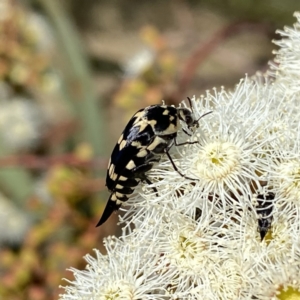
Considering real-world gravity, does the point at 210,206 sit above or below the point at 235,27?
below

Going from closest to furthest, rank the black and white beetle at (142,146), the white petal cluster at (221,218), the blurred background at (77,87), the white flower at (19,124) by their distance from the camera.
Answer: the white petal cluster at (221,218) → the black and white beetle at (142,146) → the blurred background at (77,87) → the white flower at (19,124)

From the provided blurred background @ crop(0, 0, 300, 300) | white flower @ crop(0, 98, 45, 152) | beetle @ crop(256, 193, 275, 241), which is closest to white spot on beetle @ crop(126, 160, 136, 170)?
beetle @ crop(256, 193, 275, 241)

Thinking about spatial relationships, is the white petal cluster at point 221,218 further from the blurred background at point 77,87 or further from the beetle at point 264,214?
the blurred background at point 77,87

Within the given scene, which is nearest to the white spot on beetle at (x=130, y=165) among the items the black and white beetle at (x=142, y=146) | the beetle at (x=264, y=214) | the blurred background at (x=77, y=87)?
the black and white beetle at (x=142, y=146)

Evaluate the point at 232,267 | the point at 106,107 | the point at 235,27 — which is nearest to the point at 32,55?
the point at 106,107

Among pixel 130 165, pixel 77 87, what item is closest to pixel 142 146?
pixel 130 165

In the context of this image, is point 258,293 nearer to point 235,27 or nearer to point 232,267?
point 232,267

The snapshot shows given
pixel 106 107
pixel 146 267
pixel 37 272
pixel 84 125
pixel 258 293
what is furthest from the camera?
pixel 106 107
